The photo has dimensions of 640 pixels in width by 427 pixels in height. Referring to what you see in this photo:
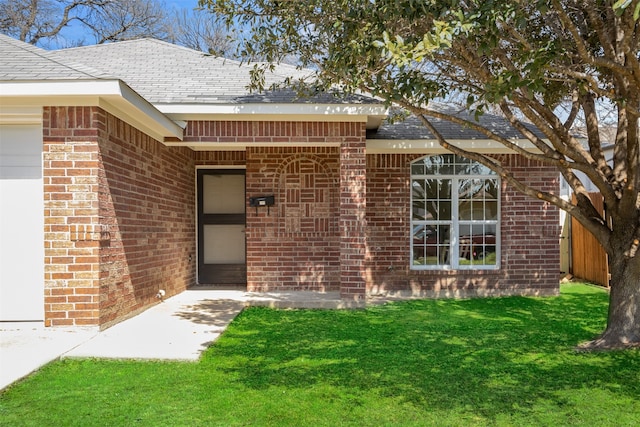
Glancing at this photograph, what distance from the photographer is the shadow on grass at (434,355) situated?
3.95m

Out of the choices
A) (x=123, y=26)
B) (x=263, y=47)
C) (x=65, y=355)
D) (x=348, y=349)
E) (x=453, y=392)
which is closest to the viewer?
(x=453, y=392)

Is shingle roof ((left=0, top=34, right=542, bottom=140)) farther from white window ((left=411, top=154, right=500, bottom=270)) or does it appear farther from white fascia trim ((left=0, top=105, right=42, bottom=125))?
white window ((left=411, top=154, right=500, bottom=270))

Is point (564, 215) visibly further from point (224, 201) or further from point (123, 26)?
point (123, 26)

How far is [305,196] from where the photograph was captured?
8.82 meters

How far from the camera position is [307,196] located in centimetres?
882

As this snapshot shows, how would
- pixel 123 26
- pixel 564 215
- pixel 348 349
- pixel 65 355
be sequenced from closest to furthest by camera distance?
pixel 65 355, pixel 348 349, pixel 564 215, pixel 123 26

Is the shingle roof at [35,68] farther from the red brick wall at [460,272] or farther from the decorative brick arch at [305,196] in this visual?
the red brick wall at [460,272]

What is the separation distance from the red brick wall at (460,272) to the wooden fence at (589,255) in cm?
233

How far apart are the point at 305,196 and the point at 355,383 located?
5109mm

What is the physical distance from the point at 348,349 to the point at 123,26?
786 inches

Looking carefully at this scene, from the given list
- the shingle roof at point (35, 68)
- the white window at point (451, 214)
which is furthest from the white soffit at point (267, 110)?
the white window at point (451, 214)

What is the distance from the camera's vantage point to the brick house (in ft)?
18.0

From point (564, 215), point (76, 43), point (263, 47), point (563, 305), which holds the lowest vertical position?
point (563, 305)

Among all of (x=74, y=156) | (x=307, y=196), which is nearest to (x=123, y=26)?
(x=307, y=196)
